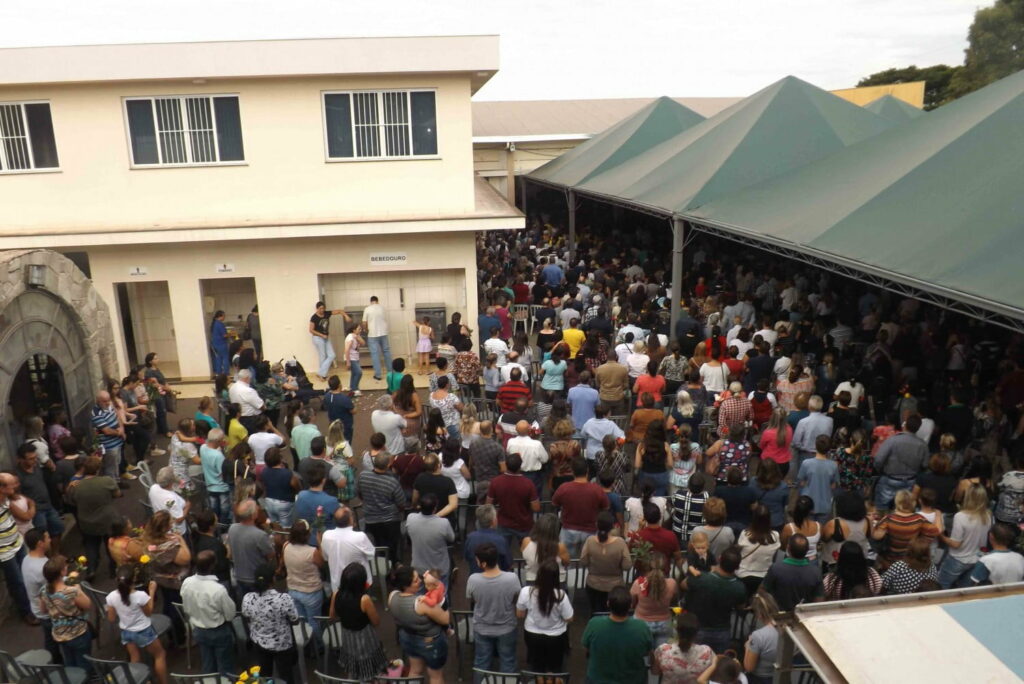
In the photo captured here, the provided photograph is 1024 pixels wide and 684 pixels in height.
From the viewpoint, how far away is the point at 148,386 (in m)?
10.8

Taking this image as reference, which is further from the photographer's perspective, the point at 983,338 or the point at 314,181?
Result: the point at 314,181

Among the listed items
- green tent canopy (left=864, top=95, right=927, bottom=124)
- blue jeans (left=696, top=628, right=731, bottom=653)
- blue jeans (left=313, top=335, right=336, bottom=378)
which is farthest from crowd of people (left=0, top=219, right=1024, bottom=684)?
green tent canopy (left=864, top=95, right=927, bottom=124)

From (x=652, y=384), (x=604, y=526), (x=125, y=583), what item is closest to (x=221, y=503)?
(x=125, y=583)

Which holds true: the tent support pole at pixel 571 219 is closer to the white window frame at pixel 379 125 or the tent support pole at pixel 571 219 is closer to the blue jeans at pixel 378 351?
the white window frame at pixel 379 125

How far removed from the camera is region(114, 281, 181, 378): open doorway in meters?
14.6

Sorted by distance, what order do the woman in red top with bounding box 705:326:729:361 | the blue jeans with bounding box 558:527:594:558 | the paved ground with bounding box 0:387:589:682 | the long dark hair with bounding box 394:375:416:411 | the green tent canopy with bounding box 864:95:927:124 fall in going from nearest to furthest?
the paved ground with bounding box 0:387:589:682, the blue jeans with bounding box 558:527:594:558, the long dark hair with bounding box 394:375:416:411, the woman in red top with bounding box 705:326:729:361, the green tent canopy with bounding box 864:95:927:124

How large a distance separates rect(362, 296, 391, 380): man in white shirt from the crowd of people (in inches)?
80.4

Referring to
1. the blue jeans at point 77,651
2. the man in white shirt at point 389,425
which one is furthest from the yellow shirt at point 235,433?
the blue jeans at point 77,651

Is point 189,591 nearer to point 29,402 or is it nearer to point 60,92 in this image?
point 29,402

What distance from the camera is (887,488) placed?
7.40 m

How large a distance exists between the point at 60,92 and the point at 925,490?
14109 millimetres

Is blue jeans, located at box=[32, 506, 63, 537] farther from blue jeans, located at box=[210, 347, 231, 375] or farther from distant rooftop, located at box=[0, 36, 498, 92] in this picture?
distant rooftop, located at box=[0, 36, 498, 92]

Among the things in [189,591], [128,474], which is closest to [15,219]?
[128,474]

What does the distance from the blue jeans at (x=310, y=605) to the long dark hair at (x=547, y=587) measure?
6.34 feet
